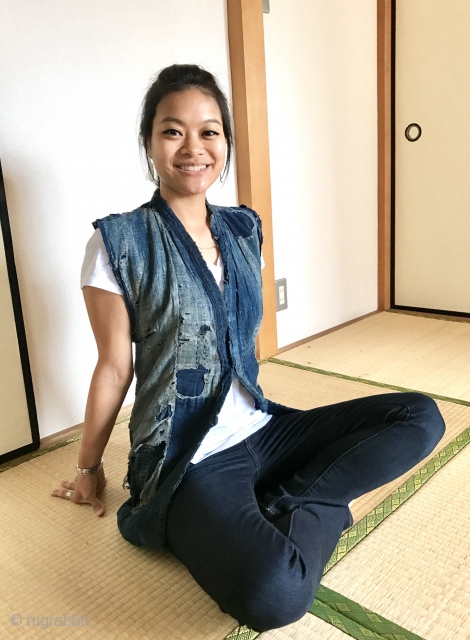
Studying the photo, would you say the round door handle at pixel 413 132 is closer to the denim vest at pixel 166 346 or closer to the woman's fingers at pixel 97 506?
the denim vest at pixel 166 346

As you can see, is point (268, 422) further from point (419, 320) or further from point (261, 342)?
point (419, 320)

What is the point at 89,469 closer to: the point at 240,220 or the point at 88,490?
the point at 88,490

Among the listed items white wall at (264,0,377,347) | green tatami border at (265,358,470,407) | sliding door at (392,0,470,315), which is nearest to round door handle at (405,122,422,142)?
sliding door at (392,0,470,315)

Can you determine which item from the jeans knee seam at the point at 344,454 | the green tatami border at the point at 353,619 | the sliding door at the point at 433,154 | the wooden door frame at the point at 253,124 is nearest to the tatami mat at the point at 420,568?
the green tatami border at the point at 353,619

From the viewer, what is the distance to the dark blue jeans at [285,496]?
2.81 feet

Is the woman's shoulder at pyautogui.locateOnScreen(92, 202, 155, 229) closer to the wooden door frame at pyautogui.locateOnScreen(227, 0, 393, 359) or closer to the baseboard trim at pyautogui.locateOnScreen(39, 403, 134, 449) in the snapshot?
the baseboard trim at pyautogui.locateOnScreen(39, 403, 134, 449)

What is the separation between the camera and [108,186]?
5.49 ft

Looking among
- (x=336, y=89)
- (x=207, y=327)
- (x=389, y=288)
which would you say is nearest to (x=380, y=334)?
(x=389, y=288)

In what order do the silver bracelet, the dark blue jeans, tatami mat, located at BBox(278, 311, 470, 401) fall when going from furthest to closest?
tatami mat, located at BBox(278, 311, 470, 401) → the silver bracelet → the dark blue jeans

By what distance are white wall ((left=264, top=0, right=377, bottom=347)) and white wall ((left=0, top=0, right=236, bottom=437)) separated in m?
0.56

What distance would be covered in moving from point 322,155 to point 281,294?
0.65 m

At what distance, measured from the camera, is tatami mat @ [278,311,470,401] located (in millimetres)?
1940

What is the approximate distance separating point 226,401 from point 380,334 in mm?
1532

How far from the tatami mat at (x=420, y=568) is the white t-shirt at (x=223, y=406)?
12.1 inches
